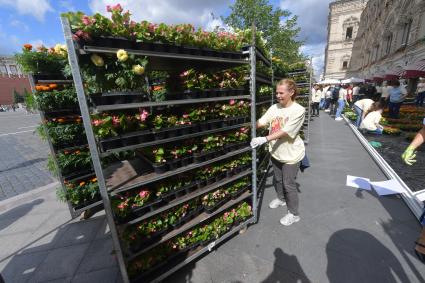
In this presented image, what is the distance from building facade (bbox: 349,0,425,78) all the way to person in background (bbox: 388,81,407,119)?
6.42 metres

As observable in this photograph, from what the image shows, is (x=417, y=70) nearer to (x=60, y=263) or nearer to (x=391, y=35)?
(x=60, y=263)

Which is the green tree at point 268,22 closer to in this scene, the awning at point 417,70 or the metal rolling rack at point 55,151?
the awning at point 417,70

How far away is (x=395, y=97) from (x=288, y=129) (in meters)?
10.7

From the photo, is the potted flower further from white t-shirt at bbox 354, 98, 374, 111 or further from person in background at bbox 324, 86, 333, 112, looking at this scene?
person in background at bbox 324, 86, 333, 112

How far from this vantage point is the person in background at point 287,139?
2758 mm

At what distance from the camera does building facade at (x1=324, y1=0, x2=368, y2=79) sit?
40.5 metres

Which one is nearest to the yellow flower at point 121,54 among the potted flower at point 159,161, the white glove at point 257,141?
the potted flower at point 159,161

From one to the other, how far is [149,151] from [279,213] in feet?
8.28

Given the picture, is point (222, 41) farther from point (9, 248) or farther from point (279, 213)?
point (9, 248)

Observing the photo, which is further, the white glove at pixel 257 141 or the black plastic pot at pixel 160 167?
the white glove at pixel 257 141

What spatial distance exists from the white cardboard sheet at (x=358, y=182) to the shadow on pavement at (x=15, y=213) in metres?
6.56

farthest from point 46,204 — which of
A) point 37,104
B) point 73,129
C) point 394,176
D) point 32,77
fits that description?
point 394,176

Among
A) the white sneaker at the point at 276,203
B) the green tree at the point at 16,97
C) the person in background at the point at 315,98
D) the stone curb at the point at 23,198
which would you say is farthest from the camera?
the green tree at the point at 16,97

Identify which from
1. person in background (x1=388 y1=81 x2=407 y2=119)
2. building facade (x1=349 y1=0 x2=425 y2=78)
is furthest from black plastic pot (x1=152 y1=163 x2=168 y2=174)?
building facade (x1=349 y1=0 x2=425 y2=78)
